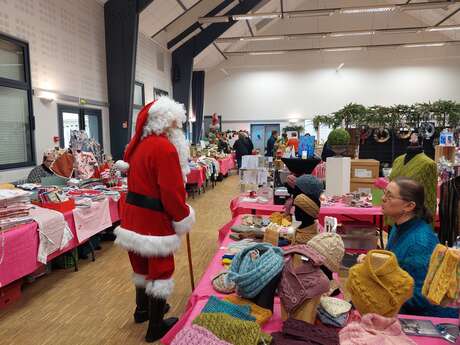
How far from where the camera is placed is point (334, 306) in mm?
1503

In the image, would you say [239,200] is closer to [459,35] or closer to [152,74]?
[152,74]

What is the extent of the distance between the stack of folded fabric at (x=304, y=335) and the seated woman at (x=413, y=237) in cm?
52

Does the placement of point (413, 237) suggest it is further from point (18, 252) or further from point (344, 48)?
point (344, 48)

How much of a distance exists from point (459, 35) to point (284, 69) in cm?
681

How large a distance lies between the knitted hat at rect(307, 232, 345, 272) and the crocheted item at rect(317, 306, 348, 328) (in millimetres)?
183

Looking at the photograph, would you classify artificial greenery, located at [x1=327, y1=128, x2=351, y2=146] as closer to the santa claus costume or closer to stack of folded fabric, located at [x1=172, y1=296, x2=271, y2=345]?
→ the santa claus costume

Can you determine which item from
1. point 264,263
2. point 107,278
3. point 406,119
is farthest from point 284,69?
point 264,263

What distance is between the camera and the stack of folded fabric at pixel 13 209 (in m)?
2.97

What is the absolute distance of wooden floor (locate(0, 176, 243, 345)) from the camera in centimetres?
266

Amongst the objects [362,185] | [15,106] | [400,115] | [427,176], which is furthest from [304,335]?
[400,115]

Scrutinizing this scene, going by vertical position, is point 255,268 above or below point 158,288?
above

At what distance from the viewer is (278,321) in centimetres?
153

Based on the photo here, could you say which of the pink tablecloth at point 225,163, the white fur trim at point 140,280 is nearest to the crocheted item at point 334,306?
the white fur trim at point 140,280

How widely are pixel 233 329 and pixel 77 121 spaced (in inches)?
263
